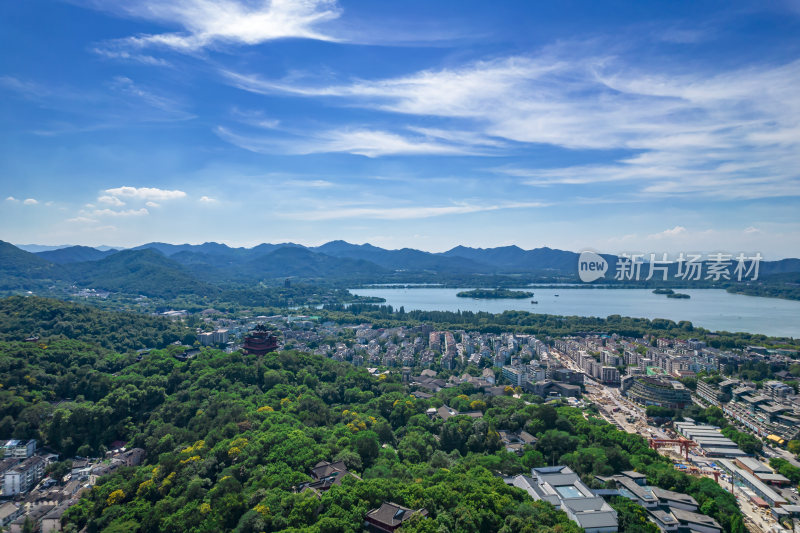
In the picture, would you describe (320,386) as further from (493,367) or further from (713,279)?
(713,279)

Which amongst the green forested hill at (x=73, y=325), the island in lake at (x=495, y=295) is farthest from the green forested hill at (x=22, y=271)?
the island in lake at (x=495, y=295)

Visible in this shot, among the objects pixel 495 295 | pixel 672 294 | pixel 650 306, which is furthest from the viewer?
pixel 495 295

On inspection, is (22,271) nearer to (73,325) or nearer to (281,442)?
(73,325)

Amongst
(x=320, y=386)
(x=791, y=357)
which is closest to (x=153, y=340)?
(x=320, y=386)

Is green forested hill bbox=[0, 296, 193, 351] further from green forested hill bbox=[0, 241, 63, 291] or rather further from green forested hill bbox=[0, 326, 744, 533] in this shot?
green forested hill bbox=[0, 241, 63, 291]

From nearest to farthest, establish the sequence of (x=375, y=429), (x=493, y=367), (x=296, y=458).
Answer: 1. (x=296, y=458)
2. (x=375, y=429)
3. (x=493, y=367)

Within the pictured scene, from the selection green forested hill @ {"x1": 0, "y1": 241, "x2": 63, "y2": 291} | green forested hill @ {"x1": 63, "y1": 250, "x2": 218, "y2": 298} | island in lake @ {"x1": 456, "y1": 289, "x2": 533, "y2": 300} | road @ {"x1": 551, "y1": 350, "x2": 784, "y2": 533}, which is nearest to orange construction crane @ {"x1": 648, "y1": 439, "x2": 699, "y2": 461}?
road @ {"x1": 551, "y1": 350, "x2": 784, "y2": 533}

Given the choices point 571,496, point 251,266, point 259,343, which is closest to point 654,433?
point 571,496
